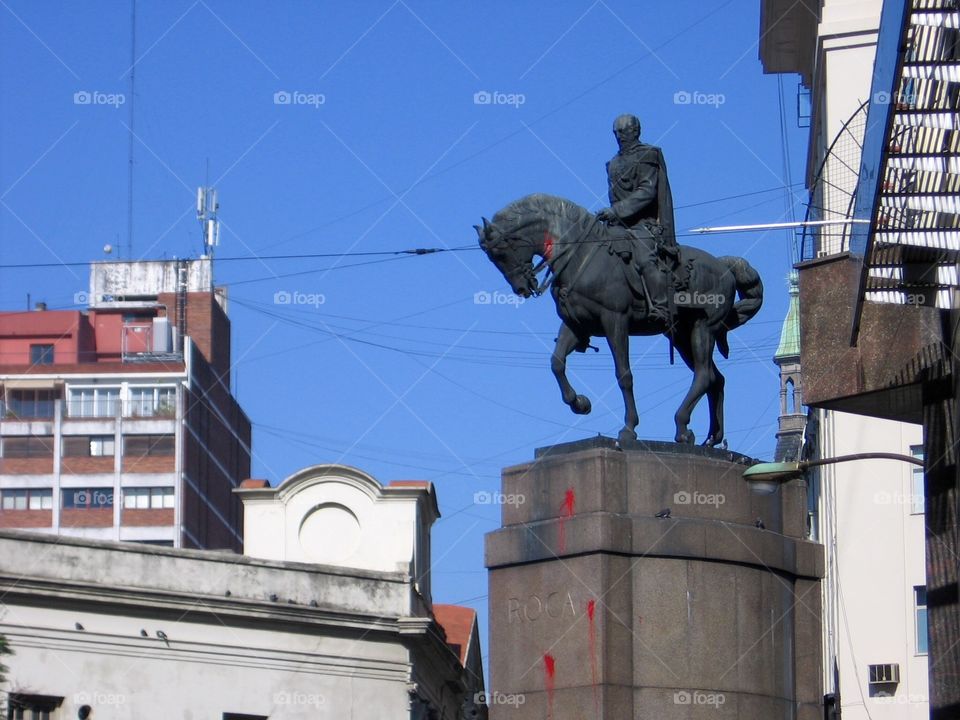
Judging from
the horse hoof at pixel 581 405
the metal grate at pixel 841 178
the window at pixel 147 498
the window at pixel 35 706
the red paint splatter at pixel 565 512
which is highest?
the window at pixel 147 498

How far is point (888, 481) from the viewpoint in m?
50.2

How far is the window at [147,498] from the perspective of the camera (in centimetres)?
11088

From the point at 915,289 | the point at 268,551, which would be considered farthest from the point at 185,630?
the point at 915,289

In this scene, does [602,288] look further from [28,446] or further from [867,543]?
[28,446]

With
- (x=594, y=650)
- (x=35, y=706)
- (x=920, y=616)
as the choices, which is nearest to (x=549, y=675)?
(x=594, y=650)

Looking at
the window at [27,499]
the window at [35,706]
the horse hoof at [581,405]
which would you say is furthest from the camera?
the window at [27,499]

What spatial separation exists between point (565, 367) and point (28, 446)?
96672 millimetres

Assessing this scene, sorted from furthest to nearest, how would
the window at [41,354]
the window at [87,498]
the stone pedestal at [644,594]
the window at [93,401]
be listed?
the window at [41,354] → the window at [93,401] → the window at [87,498] → the stone pedestal at [644,594]

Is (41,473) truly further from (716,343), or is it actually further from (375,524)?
(716,343)

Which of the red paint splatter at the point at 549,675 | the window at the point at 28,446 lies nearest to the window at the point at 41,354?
the window at the point at 28,446

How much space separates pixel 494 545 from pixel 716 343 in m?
3.67

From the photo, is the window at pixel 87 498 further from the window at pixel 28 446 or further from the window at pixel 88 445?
the window at pixel 28 446

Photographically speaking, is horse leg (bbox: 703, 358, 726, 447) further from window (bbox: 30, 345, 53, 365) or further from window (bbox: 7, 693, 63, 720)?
window (bbox: 30, 345, 53, 365)

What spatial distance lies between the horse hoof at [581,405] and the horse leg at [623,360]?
0.41 meters
